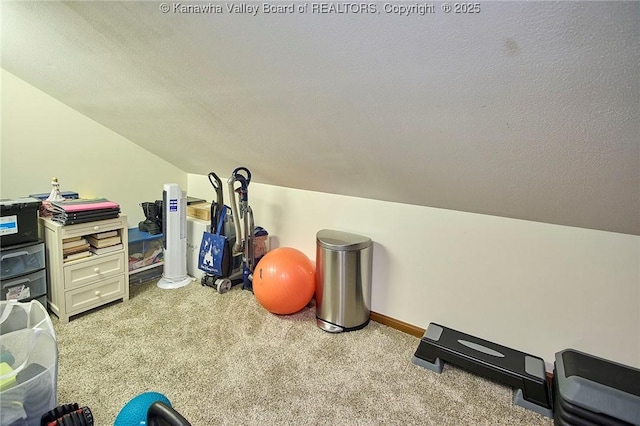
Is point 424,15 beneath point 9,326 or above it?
above

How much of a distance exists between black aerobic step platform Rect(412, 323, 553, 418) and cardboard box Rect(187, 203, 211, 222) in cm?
203

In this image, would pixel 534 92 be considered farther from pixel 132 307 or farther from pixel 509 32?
pixel 132 307

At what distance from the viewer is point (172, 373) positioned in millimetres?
1916

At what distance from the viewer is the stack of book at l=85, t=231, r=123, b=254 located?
2.52 m

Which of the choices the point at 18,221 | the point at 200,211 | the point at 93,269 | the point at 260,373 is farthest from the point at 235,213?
the point at 18,221

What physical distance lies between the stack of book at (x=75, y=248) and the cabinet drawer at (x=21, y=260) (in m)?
0.16

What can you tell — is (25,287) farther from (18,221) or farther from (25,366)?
(25,366)

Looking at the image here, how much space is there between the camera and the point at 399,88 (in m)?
1.25

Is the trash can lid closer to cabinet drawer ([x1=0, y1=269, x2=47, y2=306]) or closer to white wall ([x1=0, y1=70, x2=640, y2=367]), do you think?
white wall ([x1=0, y1=70, x2=640, y2=367])

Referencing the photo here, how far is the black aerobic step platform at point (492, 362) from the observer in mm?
1763

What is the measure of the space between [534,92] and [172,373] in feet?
6.96

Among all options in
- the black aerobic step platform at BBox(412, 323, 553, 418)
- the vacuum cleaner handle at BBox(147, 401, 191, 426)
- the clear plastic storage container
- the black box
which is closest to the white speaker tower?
the black box

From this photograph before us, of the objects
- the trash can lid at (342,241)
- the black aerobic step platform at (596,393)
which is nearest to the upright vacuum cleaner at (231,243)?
the trash can lid at (342,241)

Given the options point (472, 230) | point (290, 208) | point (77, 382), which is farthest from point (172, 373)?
point (472, 230)
